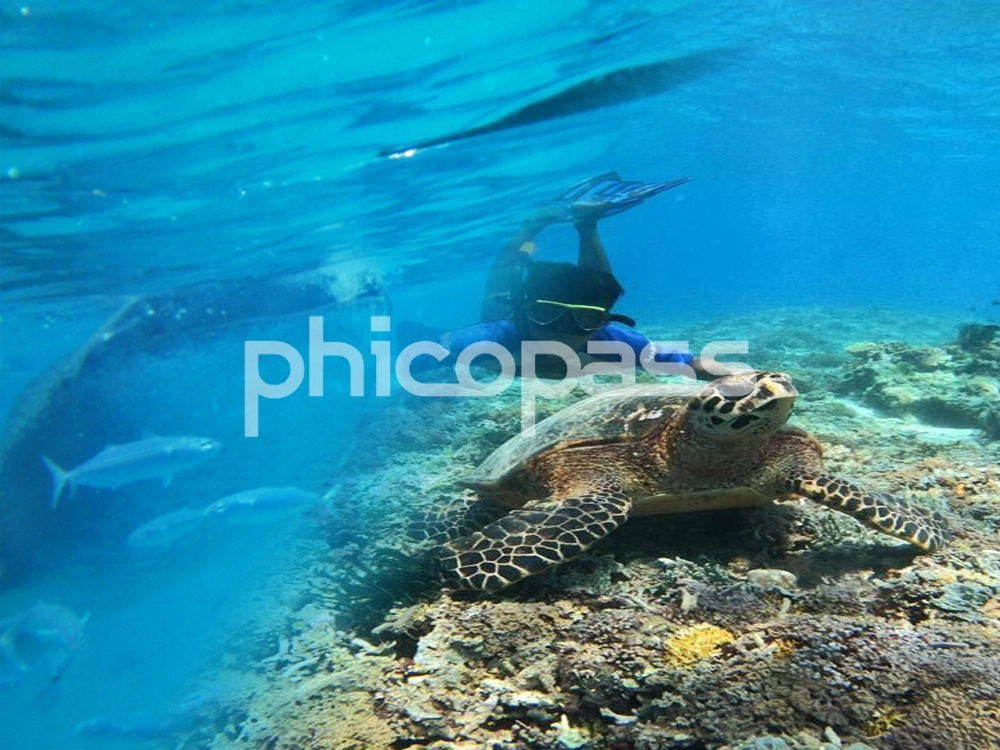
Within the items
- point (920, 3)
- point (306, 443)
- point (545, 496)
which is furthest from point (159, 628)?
point (920, 3)

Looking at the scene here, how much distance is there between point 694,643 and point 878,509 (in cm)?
139

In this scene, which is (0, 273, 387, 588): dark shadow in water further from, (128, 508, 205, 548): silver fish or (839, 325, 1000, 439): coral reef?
(839, 325, 1000, 439): coral reef

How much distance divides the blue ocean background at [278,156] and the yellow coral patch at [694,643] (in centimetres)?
415

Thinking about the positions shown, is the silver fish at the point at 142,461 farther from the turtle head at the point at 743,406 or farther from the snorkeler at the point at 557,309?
the turtle head at the point at 743,406

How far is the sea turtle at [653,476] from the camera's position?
10.3 ft

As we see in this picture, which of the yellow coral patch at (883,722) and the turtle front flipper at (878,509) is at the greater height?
the turtle front flipper at (878,509)

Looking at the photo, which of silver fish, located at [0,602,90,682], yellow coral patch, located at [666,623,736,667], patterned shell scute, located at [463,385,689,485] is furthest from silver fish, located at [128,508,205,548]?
yellow coral patch, located at [666,623,736,667]

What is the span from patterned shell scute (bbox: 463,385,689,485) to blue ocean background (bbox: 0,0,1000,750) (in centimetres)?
290

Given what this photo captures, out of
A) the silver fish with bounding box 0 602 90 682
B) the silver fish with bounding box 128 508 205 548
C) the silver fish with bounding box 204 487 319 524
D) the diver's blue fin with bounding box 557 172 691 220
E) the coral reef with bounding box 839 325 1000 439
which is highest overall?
the diver's blue fin with bounding box 557 172 691 220

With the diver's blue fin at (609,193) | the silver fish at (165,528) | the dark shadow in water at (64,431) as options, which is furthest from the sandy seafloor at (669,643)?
the dark shadow in water at (64,431)

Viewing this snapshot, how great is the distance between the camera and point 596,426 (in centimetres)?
393

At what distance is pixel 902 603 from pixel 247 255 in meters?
19.5

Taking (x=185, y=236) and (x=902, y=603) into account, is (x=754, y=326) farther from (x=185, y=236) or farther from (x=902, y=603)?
(x=902, y=603)

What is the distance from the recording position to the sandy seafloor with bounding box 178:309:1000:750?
6.63 feet
